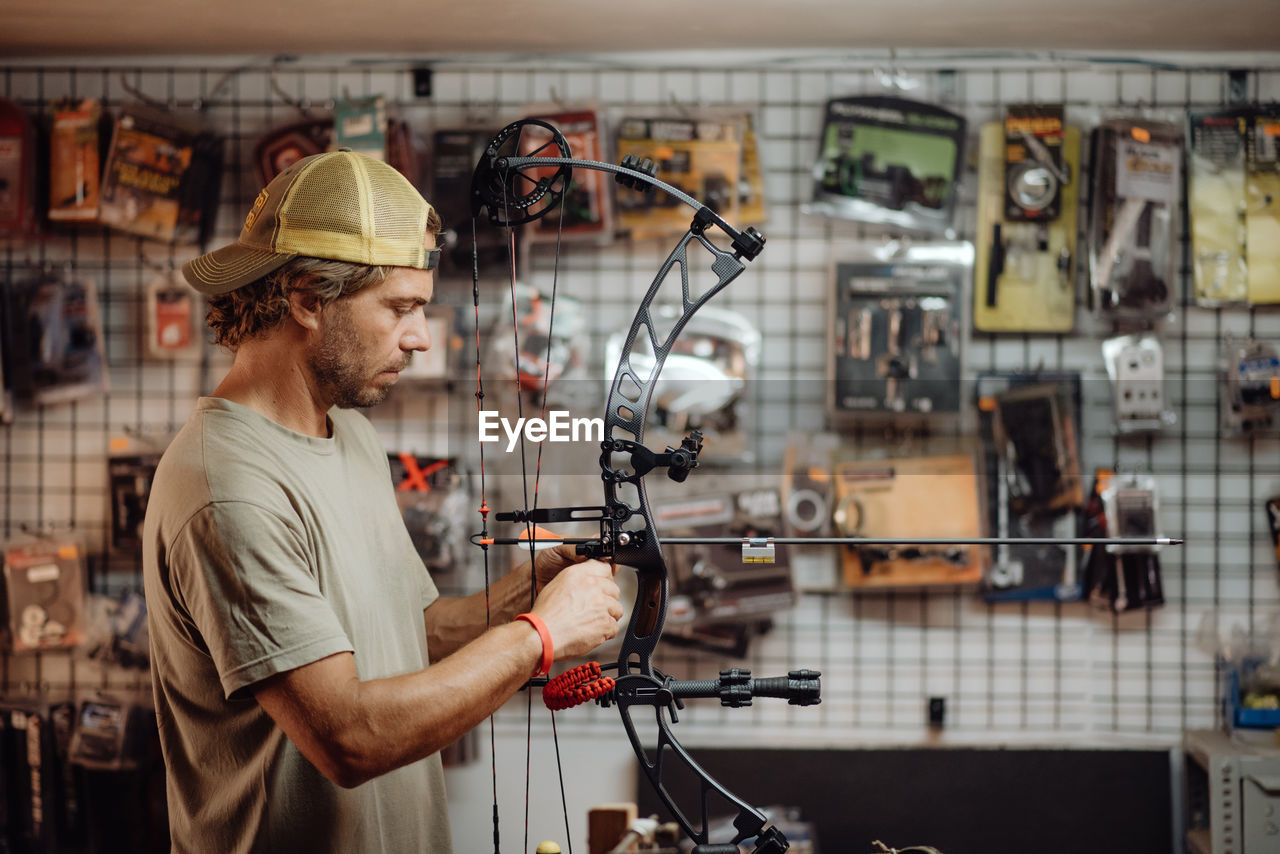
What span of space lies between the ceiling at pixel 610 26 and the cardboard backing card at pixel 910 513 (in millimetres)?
1190

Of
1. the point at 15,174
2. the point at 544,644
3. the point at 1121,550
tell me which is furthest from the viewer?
the point at 15,174

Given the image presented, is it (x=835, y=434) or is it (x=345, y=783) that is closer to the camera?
(x=345, y=783)

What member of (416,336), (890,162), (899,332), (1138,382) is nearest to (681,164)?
(890,162)

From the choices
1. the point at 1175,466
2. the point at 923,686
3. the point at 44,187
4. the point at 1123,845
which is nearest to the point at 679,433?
the point at 923,686

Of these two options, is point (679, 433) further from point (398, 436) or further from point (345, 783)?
point (345, 783)

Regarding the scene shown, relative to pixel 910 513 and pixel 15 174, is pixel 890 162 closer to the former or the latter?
pixel 910 513

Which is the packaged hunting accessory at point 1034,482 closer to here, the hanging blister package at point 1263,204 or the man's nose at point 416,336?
the hanging blister package at point 1263,204

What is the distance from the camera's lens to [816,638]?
9.73ft

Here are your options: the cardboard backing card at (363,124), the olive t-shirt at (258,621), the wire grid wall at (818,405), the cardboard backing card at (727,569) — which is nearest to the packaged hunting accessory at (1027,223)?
the wire grid wall at (818,405)

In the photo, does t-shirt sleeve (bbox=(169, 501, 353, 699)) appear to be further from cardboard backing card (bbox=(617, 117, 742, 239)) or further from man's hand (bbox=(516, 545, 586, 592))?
cardboard backing card (bbox=(617, 117, 742, 239))

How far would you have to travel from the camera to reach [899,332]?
2.74 metres

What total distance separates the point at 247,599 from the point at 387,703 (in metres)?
0.21

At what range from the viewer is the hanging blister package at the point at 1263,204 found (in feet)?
9.14

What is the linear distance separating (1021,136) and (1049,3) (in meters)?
0.39
